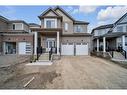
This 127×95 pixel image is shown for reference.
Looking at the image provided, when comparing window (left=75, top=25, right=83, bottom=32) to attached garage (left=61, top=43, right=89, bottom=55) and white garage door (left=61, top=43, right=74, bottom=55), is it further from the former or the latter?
white garage door (left=61, top=43, right=74, bottom=55)

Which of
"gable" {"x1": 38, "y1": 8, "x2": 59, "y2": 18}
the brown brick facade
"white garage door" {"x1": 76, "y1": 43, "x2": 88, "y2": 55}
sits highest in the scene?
"gable" {"x1": 38, "y1": 8, "x2": 59, "y2": 18}

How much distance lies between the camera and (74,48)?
77.4 ft

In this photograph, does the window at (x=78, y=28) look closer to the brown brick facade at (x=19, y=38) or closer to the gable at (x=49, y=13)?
the gable at (x=49, y=13)

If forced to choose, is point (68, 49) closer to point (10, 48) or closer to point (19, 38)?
point (19, 38)

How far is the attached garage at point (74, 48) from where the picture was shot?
924 inches

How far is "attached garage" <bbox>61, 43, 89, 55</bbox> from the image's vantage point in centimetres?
2347

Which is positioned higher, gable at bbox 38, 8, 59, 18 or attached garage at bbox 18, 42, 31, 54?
gable at bbox 38, 8, 59, 18

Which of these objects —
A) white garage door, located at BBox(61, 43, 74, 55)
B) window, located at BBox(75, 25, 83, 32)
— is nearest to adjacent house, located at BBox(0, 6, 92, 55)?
white garage door, located at BBox(61, 43, 74, 55)

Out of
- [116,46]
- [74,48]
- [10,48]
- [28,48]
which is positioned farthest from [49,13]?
[116,46]
